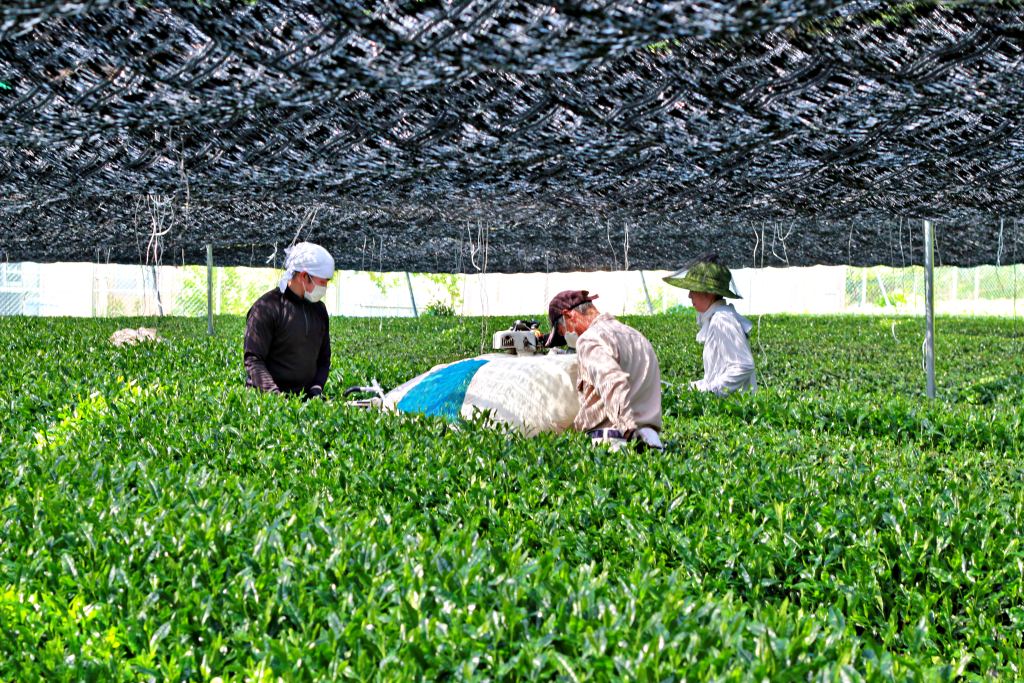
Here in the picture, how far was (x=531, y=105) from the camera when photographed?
15.5 ft

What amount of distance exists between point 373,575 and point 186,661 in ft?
1.77

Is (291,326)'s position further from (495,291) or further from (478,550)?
(495,291)

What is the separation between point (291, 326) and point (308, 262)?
47 centimetres

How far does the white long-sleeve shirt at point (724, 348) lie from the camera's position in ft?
20.4

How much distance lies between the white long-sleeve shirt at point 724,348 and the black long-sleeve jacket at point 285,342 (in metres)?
2.67

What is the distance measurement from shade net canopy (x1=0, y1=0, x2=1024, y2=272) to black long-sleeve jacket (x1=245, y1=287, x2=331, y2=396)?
94 cm

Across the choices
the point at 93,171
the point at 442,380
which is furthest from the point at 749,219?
the point at 93,171

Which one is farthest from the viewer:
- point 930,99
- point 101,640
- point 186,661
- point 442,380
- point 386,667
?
point 442,380

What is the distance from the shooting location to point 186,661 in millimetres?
2125

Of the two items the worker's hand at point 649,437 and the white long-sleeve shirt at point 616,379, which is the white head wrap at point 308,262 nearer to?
the white long-sleeve shirt at point 616,379

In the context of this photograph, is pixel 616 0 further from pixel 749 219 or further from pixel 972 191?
pixel 749 219

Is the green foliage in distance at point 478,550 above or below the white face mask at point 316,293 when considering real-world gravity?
below

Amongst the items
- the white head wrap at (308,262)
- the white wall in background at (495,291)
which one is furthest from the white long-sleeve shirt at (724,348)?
the white wall in background at (495,291)

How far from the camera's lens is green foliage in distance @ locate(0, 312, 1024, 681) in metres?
2.07
